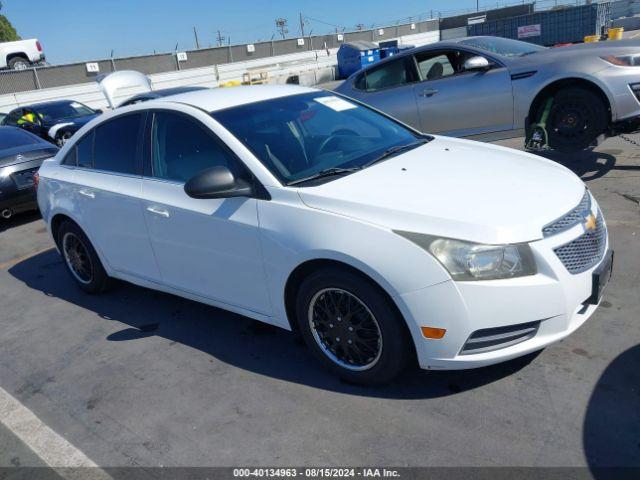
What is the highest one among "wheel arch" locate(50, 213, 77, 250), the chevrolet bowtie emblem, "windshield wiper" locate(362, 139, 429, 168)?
Result: "windshield wiper" locate(362, 139, 429, 168)

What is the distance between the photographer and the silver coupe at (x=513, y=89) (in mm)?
5773

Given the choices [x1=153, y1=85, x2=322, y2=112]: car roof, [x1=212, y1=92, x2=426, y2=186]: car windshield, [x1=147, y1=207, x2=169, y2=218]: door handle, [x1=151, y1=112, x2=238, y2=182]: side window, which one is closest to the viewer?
[x1=212, y1=92, x2=426, y2=186]: car windshield

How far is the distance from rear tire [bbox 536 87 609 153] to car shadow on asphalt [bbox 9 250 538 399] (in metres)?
3.67

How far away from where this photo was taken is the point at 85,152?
15.5 ft

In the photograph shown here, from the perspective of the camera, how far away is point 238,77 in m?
32.9

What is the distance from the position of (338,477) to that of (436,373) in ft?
3.04

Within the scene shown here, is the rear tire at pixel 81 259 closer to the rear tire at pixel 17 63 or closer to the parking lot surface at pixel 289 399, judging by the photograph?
the parking lot surface at pixel 289 399

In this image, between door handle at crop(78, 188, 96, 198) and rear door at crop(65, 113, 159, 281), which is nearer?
rear door at crop(65, 113, 159, 281)

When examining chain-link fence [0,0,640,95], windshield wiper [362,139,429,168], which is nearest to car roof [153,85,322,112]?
windshield wiper [362,139,429,168]

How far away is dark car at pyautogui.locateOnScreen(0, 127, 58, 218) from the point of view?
295 inches

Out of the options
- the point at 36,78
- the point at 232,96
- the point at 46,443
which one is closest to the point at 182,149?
the point at 232,96

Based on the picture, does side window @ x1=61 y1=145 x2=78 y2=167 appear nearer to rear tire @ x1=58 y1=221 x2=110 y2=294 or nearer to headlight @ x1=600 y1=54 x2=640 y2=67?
rear tire @ x1=58 y1=221 x2=110 y2=294

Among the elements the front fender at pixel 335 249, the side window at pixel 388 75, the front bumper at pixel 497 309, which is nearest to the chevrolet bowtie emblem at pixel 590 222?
the front bumper at pixel 497 309

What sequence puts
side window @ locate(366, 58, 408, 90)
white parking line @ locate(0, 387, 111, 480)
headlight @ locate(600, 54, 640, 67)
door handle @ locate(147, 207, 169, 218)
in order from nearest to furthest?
white parking line @ locate(0, 387, 111, 480), door handle @ locate(147, 207, 169, 218), headlight @ locate(600, 54, 640, 67), side window @ locate(366, 58, 408, 90)
